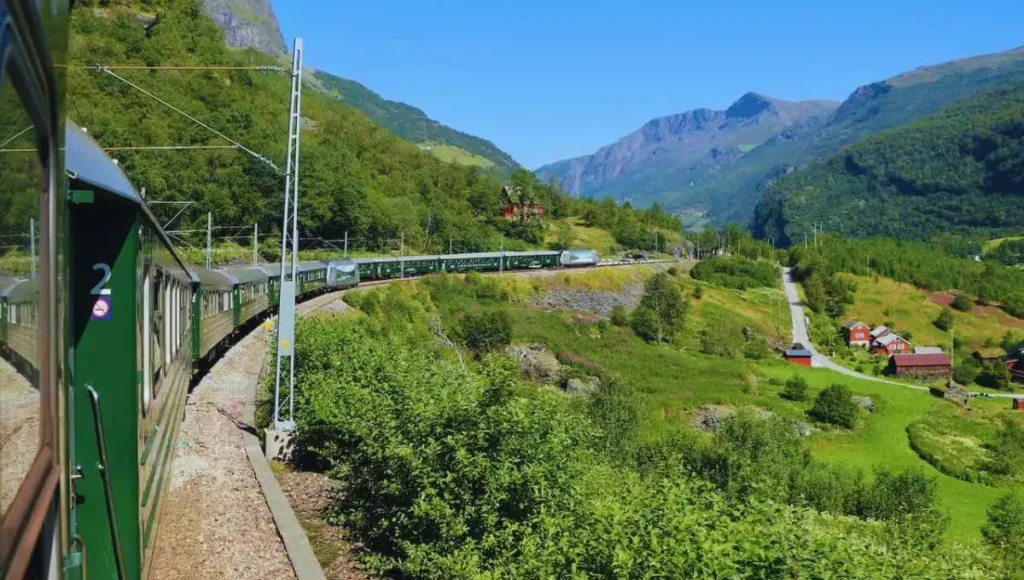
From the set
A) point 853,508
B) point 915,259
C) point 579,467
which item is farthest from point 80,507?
point 915,259

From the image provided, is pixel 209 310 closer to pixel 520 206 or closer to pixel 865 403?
pixel 865 403

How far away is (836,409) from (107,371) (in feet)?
165

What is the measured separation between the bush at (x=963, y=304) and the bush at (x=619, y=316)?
197ft

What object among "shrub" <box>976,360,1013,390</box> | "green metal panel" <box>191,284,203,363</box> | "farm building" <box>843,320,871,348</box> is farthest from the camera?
"farm building" <box>843,320,871,348</box>

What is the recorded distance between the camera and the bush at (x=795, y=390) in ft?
178

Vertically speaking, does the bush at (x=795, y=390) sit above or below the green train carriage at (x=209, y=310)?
below

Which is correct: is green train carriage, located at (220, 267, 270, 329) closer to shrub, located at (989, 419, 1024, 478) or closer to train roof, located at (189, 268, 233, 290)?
train roof, located at (189, 268, 233, 290)

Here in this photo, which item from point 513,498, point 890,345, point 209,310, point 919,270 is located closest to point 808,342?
point 890,345

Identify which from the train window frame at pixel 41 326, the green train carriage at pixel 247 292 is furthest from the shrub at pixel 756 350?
the train window frame at pixel 41 326

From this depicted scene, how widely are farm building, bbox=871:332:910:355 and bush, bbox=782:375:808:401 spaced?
35014mm

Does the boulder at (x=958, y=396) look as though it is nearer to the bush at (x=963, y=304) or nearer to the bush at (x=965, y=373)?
the bush at (x=965, y=373)

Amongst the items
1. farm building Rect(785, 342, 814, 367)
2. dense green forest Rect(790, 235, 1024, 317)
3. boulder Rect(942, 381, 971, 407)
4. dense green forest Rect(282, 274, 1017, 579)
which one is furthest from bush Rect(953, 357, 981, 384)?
dense green forest Rect(282, 274, 1017, 579)

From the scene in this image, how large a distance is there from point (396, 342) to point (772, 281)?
327 feet

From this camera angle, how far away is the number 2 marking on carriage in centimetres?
442
